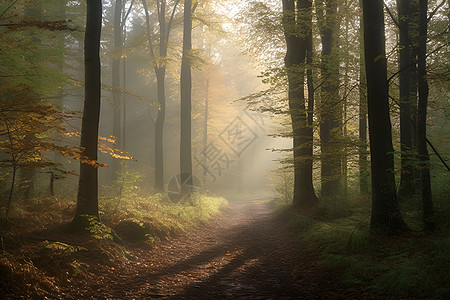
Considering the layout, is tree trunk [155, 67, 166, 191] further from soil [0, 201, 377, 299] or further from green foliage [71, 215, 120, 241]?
green foliage [71, 215, 120, 241]

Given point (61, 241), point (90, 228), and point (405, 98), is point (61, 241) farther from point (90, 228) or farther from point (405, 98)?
point (405, 98)

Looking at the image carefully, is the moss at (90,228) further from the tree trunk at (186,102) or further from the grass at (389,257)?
the tree trunk at (186,102)

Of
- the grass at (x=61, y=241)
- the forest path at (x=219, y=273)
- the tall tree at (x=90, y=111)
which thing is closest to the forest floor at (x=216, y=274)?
the forest path at (x=219, y=273)

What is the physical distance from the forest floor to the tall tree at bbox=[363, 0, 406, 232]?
177 centimetres

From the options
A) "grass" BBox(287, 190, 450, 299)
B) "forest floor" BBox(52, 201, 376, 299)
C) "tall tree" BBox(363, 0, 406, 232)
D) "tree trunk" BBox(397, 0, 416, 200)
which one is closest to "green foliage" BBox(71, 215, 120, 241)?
"forest floor" BBox(52, 201, 376, 299)

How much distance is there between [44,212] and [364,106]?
973cm

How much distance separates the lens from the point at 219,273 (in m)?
5.84

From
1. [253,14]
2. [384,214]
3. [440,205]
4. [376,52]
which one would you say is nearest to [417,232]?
[384,214]

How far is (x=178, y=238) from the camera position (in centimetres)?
885

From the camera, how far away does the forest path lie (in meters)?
4.64

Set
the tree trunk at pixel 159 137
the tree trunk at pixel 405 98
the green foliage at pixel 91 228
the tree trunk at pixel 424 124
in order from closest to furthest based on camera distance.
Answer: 1. the tree trunk at pixel 424 124
2. the green foliage at pixel 91 228
3. the tree trunk at pixel 405 98
4. the tree trunk at pixel 159 137

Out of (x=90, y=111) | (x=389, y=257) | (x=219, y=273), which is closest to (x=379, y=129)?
(x=389, y=257)

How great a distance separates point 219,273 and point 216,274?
8 cm

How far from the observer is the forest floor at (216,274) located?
457 cm
